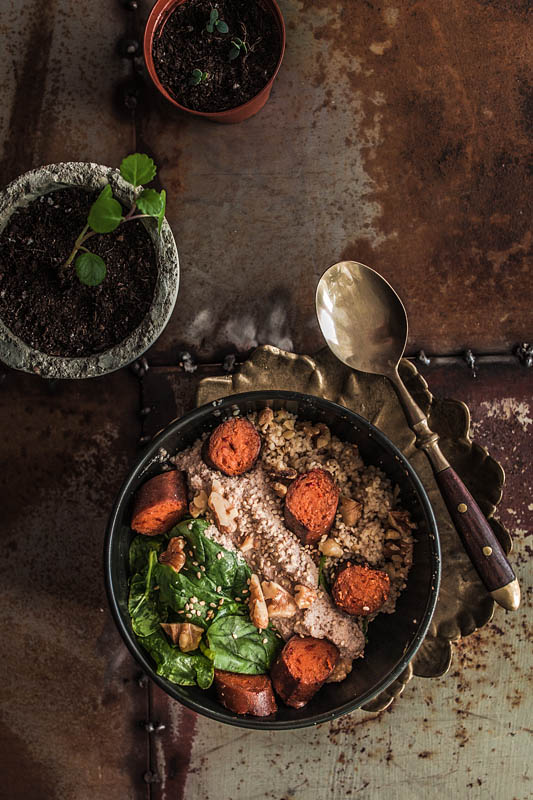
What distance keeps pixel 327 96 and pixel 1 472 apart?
130cm

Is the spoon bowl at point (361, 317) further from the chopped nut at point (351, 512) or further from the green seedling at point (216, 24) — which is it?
the green seedling at point (216, 24)

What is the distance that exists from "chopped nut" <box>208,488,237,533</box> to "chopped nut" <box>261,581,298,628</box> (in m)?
0.14

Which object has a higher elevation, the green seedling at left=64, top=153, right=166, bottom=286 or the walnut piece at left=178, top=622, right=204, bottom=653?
the green seedling at left=64, top=153, right=166, bottom=286

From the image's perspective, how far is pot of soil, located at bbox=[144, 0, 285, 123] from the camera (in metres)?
1.51

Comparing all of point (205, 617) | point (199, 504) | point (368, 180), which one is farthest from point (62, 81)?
point (205, 617)

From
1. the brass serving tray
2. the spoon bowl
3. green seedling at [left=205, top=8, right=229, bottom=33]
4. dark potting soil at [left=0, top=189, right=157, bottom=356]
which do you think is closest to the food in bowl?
the brass serving tray

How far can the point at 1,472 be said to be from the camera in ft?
5.42

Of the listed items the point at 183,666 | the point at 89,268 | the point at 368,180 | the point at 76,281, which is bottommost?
the point at 183,666

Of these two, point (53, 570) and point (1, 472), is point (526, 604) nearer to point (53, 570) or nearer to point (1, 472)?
point (53, 570)

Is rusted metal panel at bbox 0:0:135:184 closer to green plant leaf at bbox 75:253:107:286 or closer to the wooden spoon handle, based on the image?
green plant leaf at bbox 75:253:107:286

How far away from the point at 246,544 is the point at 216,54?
1.15 meters

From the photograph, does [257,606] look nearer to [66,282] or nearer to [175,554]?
[175,554]

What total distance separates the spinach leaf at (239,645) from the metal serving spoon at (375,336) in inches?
19.0

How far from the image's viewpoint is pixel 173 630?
1.33 meters
